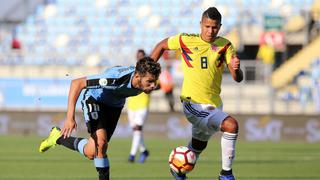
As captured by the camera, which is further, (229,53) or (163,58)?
(163,58)

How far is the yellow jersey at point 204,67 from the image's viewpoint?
36.3 feet

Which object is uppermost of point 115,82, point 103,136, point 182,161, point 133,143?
point 115,82

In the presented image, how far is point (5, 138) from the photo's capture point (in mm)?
26734

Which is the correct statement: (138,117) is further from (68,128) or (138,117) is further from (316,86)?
(316,86)

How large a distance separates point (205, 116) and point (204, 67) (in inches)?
26.2

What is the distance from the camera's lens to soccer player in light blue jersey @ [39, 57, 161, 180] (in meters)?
9.60

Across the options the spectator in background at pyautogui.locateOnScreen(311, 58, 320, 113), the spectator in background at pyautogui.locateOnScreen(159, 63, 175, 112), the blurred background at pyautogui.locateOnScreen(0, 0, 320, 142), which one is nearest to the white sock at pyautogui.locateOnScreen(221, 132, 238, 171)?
the blurred background at pyautogui.locateOnScreen(0, 0, 320, 142)

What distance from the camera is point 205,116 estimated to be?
10.9 meters

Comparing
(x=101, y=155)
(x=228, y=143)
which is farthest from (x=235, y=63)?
(x=101, y=155)

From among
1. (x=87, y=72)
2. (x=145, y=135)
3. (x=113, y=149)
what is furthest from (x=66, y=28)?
(x=113, y=149)

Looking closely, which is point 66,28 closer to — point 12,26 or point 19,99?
point 12,26

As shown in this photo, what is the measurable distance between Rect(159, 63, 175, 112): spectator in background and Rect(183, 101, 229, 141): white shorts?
13.6 meters

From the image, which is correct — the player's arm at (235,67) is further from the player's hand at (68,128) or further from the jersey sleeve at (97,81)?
the player's hand at (68,128)

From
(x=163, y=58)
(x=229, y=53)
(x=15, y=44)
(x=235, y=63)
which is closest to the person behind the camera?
(x=235, y=63)
